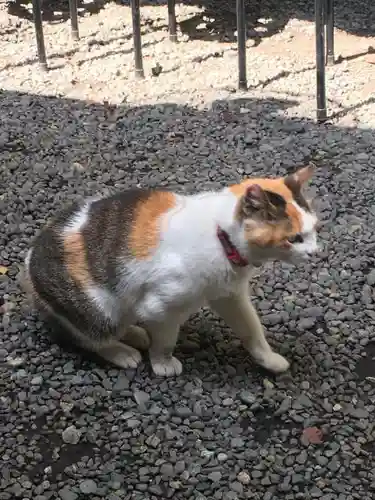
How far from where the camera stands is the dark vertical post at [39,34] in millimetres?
5391

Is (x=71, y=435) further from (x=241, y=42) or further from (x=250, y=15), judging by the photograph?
(x=250, y=15)

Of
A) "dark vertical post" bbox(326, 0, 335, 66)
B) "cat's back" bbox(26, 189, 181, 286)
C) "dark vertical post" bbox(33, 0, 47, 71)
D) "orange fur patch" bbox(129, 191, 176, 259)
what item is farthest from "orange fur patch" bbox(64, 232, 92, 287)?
"dark vertical post" bbox(326, 0, 335, 66)

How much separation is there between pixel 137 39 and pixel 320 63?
1.36m

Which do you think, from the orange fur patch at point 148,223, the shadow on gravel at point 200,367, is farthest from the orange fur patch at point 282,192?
the shadow on gravel at point 200,367

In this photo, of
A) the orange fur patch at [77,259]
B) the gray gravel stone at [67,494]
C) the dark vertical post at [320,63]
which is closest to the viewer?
the gray gravel stone at [67,494]

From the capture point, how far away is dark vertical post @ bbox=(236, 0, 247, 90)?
4.98 m

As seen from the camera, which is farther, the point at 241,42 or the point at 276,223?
Answer: the point at 241,42

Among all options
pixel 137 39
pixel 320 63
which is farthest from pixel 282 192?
pixel 137 39

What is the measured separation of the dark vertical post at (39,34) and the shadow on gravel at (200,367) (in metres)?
1.21

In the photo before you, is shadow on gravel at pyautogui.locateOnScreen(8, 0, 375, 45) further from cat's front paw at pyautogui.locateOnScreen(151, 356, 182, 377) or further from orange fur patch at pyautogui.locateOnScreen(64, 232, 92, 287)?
cat's front paw at pyautogui.locateOnScreen(151, 356, 182, 377)

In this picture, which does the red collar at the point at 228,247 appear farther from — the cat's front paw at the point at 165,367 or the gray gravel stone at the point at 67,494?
the gray gravel stone at the point at 67,494

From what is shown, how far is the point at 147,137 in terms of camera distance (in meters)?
4.59

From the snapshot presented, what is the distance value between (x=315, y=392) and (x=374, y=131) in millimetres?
2286

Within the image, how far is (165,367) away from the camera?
285 cm
